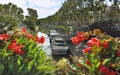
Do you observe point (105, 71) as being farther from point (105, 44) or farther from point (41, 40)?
point (41, 40)

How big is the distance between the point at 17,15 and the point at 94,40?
15373 cm

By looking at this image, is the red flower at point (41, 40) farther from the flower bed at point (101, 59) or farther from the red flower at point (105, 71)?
the red flower at point (105, 71)

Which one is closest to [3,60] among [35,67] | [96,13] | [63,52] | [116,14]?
[35,67]

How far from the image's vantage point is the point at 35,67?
28.3ft

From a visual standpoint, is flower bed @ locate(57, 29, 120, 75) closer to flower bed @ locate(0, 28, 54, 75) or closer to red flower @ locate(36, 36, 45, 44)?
Result: flower bed @ locate(0, 28, 54, 75)

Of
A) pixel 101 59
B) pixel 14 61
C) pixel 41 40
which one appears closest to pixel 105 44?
pixel 101 59

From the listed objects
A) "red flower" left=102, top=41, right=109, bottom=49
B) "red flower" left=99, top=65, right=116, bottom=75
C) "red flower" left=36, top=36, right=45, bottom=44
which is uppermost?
"red flower" left=102, top=41, right=109, bottom=49

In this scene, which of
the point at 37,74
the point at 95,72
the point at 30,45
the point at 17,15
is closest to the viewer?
the point at 95,72

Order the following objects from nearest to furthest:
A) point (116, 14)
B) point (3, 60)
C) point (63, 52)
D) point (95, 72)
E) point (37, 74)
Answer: point (95, 72), point (3, 60), point (37, 74), point (63, 52), point (116, 14)

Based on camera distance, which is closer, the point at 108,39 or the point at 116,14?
the point at 108,39

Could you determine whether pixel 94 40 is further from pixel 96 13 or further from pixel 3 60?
pixel 96 13

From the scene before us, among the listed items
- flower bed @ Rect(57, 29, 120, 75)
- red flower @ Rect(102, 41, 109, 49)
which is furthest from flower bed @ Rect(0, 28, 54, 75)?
red flower @ Rect(102, 41, 109, 49)

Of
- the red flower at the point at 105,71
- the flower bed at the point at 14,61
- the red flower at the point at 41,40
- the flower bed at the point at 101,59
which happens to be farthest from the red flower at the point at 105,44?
the red flower at the point at 41,40

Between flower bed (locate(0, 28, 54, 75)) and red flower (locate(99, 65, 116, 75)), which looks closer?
red flower (locate(99, 65, 116, 75))
